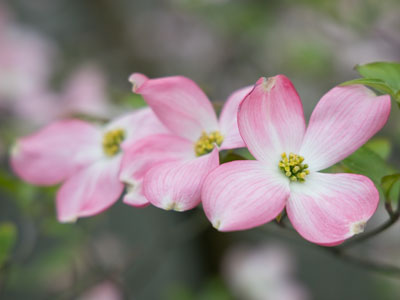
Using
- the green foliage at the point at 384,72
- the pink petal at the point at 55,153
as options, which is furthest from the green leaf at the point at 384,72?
the pink petal at the point at 55,153

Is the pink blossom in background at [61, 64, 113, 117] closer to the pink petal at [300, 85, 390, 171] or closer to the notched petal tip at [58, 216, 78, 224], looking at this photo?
the notched petal tip at [58, 216, 78, 224]

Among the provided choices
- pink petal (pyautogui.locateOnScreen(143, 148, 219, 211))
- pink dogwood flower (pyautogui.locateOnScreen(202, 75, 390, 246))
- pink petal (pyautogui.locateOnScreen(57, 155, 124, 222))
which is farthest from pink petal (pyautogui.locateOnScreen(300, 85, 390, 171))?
pink petal (pyautogui.locateOnScreen(57, 155, 124, 222))

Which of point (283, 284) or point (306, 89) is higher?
point (306, 89)

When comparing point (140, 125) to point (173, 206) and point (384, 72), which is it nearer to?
point (173, 206)

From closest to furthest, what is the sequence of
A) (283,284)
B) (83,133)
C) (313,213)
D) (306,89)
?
(313,213), (83,133), (283,284), (306,89)

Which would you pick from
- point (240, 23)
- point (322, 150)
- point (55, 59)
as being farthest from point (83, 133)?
point (55, 59)

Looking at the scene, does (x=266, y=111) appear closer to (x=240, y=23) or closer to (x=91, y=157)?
(x=91, y=157)

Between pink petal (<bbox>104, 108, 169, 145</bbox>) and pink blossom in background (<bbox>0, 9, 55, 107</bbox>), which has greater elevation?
pink petal (<bbox>104, 108, 169, 145</bbox>)
